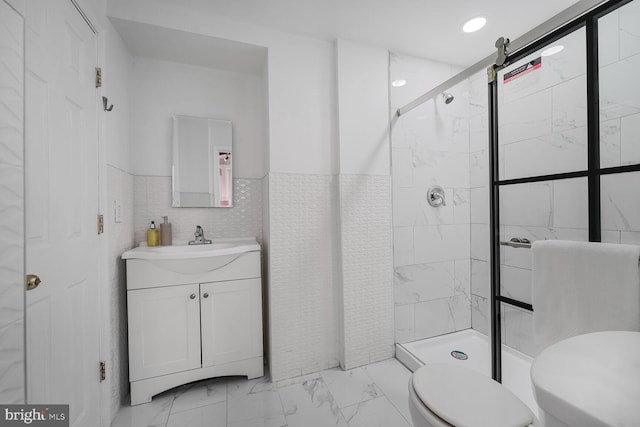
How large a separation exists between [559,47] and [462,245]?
4.92 feet

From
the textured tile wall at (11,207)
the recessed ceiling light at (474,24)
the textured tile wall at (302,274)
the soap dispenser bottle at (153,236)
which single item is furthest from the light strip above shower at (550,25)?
the soap dispenser bottle at (153,236)

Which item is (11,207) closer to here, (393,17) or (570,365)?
(570,365)

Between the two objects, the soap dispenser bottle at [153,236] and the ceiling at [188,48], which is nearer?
the ceiling at [188,48]

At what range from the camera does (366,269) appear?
1.95m

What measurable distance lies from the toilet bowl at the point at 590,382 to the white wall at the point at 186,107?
73.5 inches

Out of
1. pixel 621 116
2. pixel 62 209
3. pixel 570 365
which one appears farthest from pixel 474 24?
pixel 62 209

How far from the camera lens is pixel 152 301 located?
155 centimetres

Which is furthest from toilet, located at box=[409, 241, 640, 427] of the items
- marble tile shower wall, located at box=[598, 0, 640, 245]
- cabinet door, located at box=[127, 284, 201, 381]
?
cabinet door, located at box=[127, 284, 201, 381]

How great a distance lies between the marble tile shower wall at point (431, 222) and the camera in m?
2.09

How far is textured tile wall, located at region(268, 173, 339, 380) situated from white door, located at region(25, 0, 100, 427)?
3.06 feet

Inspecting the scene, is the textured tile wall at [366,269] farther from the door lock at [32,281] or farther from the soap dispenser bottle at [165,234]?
the door lock at [32,281]

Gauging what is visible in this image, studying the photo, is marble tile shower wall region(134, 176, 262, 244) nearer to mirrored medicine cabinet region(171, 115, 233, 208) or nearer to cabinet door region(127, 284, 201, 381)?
mirrored medicine cabinet region(171, 115, 233, 208)

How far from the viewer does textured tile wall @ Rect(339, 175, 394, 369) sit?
6.20 ft
